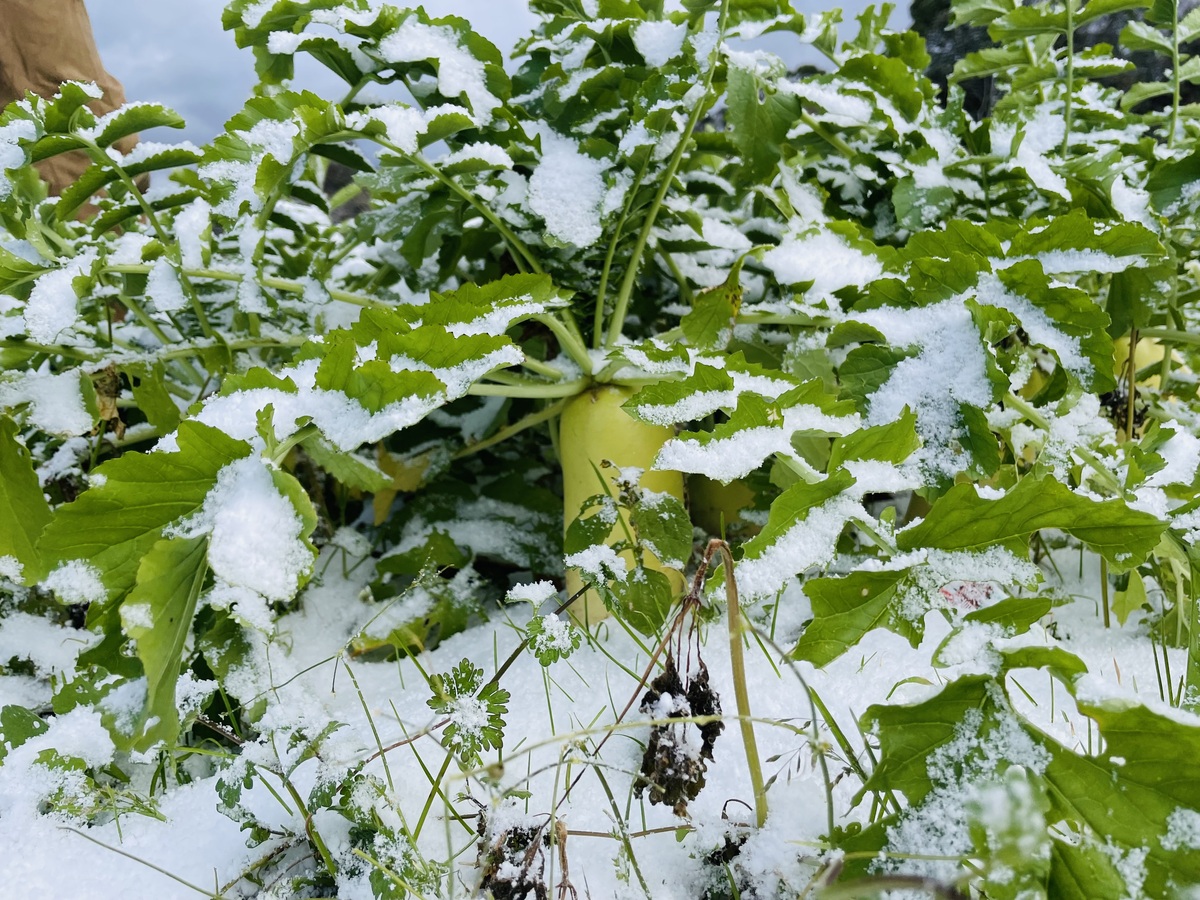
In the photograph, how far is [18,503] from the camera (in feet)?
2.34

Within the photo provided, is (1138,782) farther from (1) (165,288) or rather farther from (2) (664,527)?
(1) (165,288)

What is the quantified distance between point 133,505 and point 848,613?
427 mm

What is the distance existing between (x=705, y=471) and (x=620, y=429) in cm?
31


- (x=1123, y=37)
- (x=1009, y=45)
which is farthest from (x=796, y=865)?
(x=1009, y=45)

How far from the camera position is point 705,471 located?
0.54 m

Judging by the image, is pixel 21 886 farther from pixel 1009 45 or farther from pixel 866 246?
pixel 1009 45

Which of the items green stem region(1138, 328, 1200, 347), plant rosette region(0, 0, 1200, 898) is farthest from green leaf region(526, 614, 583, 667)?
green stem region(1138, 328, 1200, 347)

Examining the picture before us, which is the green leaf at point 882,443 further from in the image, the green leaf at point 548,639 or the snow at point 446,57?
the snow at point 446,57

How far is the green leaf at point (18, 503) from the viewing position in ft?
2.27

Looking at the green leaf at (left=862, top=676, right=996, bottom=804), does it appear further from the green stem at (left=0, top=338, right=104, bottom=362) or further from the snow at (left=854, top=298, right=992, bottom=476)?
the green stem at (left=0, top=338, right=104, bottom=362)

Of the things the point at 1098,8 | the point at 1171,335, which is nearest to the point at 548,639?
the point at 1171,335

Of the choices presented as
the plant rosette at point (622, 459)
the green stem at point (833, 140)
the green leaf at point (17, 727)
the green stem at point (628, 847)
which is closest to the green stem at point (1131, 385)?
the plant rosette at point (622, 459)

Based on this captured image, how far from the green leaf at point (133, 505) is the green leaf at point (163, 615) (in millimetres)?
31

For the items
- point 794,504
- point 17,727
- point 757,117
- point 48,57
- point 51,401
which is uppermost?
point 48,57
